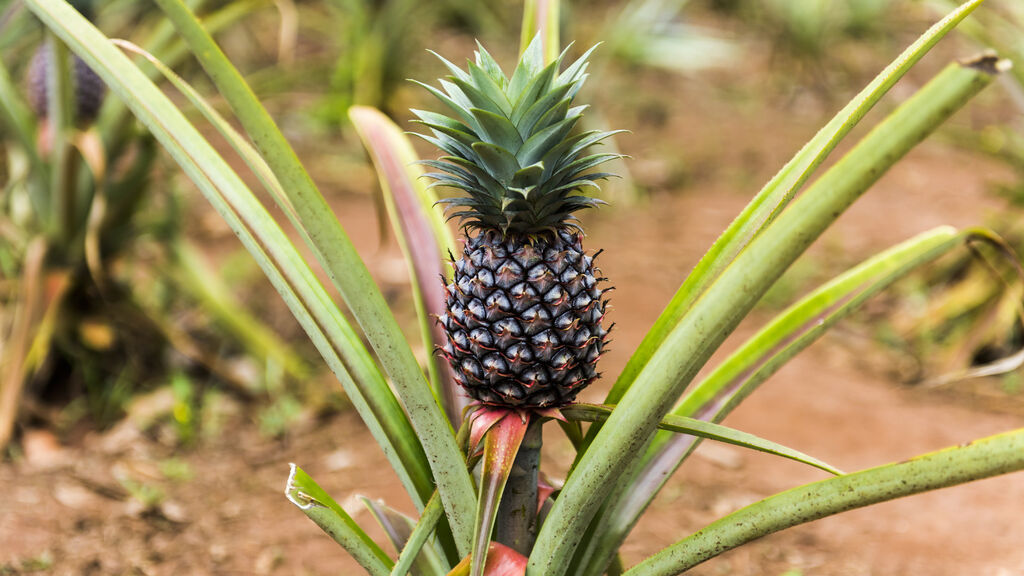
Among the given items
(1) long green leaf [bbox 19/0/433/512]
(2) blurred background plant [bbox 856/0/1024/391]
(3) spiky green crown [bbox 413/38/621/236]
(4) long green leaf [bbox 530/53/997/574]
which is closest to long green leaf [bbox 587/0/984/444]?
(4) long green leaf [bbox 530/53/997/574]

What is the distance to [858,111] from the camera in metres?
0.91

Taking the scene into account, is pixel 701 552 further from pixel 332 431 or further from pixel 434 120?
pixel 332 431

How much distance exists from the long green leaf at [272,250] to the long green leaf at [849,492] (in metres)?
0.42

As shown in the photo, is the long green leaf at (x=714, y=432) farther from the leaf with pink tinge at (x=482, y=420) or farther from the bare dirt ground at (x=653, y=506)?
the bare dirt ground at (x=653, y=506)

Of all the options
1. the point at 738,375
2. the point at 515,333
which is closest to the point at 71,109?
the point at 515,333

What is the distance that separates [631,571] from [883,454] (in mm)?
1824

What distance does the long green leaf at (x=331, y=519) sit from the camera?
3.54 feet

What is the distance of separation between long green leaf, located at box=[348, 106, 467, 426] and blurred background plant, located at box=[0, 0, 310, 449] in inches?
44.3

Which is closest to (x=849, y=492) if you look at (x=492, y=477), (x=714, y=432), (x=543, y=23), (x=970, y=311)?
(x=714, y=432)

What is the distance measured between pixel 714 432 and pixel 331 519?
0.56 m

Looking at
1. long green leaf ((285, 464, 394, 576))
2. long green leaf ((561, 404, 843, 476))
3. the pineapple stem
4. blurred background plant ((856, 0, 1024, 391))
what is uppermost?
blurred background plant ((856, 0, 1024, 391))

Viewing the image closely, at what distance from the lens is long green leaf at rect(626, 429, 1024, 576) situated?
0.87 metres

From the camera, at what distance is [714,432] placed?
1.11 metres

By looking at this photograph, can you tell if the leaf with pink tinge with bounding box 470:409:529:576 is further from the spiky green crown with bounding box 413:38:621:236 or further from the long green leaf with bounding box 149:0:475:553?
the spiky green crown with bounding box 413:38:621:236
